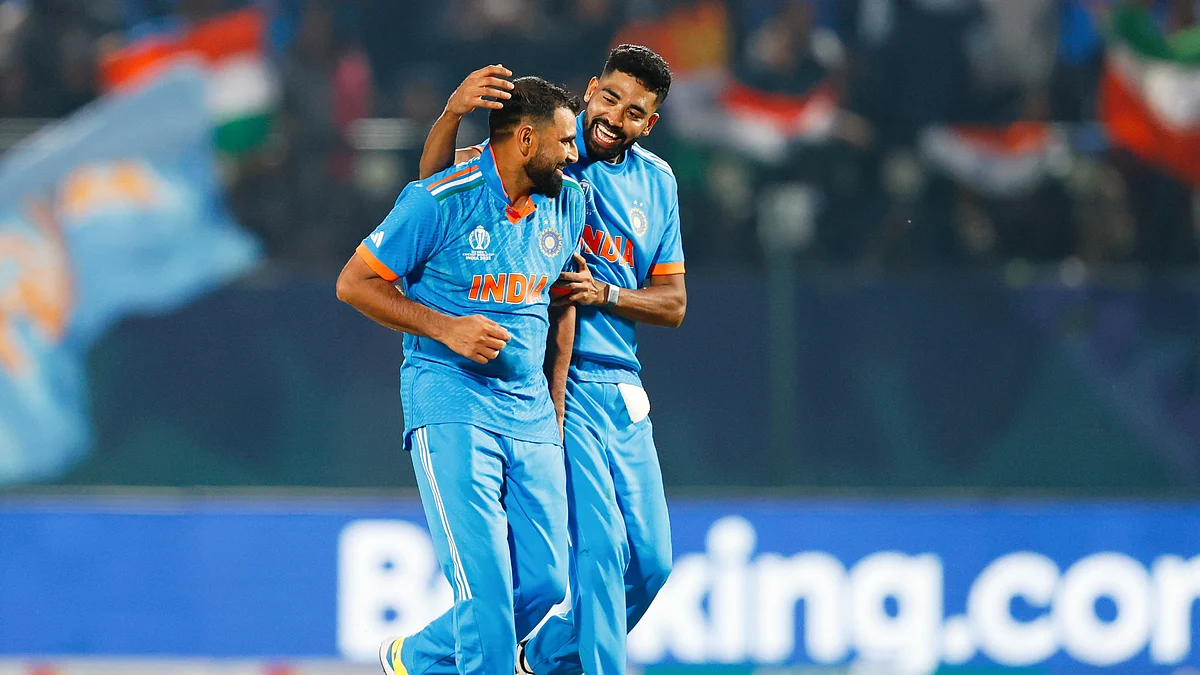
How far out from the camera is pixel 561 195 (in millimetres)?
5055

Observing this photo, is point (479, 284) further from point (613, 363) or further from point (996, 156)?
point (996, 156)

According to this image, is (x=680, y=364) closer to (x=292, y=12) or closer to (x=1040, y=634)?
(x=1040, y=634)

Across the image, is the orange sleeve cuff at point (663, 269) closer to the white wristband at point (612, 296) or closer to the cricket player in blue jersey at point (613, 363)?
the cricket player in blue jersey at point (613, 363)

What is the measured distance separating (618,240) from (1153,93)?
16.2 feet

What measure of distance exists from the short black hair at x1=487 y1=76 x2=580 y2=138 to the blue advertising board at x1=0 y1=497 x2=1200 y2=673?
3.92 m

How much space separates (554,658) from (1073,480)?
428cm

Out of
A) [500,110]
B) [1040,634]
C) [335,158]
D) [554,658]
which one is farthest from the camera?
[335,158]

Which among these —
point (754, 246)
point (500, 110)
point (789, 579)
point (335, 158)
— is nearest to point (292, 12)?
point (335, 158)

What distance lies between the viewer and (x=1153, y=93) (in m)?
9.09

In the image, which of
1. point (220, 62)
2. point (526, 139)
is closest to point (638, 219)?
point (526, 139)

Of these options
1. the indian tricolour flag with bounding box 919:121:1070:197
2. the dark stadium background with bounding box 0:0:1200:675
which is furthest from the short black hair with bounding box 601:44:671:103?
the indian tricolour flag with bounding box 919:121:1070:197

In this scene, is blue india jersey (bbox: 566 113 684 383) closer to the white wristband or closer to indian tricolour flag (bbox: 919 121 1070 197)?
the white wristband

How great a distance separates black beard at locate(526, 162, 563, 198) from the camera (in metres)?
4.82

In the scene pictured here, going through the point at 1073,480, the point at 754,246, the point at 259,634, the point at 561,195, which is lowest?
the point at 259,634
